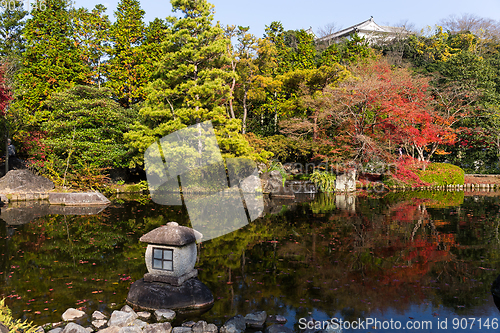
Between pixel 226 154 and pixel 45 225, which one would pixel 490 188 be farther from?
pixel 45 225

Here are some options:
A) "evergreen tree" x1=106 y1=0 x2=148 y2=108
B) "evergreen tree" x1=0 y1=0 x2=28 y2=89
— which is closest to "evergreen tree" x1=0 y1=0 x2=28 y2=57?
"evergreen tree" x1=0 y1=0 x2=28 y2=89

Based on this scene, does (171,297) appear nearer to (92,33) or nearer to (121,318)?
(121,318)

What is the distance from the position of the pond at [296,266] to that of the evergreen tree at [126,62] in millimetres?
11544

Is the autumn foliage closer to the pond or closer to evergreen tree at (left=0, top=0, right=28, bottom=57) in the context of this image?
the pond

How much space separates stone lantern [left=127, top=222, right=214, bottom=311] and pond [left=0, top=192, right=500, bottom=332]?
29 centimetres

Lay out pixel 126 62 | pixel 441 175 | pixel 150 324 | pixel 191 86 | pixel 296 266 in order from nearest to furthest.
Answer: pixel 150 324 < pixel 296 266 < pixel 191 86 < pixel 441 175 < pixel 126 62

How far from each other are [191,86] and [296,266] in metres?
11.3

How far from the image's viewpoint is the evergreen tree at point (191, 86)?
15.2 m

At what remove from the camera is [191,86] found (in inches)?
614

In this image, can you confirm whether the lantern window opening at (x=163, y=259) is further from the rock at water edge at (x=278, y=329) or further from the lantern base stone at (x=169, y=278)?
the rock at water edge at (x=278, y=329)

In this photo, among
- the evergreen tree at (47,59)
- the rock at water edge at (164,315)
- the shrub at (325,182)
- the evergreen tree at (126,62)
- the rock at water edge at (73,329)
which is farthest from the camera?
the evergreen tree at (126,62)

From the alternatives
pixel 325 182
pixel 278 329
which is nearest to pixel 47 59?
pixel 325 182

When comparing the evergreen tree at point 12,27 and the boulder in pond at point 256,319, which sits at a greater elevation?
the evergreen tree at point 12,27

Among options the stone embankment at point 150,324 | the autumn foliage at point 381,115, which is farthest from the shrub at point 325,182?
the stone embankment at point 150,324
